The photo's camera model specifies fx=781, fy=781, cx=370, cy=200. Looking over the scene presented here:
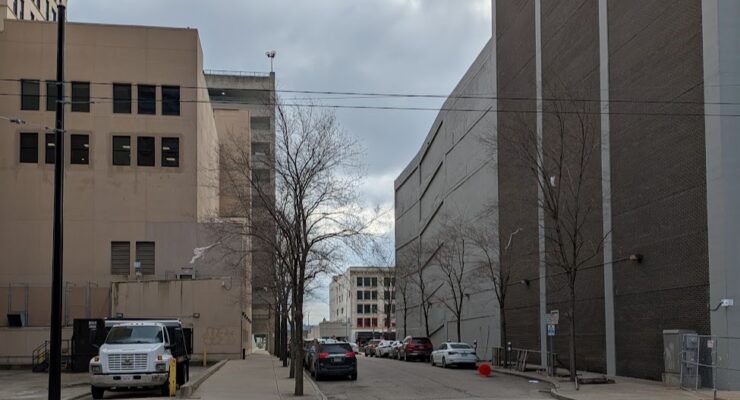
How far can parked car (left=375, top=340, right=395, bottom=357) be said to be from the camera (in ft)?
200

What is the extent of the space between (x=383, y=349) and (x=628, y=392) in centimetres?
4013

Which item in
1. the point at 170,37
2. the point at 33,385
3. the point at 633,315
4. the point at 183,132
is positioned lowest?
the point at 33,385

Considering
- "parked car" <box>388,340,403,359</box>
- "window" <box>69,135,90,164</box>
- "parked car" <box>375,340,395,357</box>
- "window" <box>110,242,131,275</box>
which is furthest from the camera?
"parked car" <box>375,340,395,357</box>

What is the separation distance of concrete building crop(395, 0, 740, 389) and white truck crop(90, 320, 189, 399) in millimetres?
15541

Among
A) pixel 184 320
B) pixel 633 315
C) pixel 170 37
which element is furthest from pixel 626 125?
pixel 170 37

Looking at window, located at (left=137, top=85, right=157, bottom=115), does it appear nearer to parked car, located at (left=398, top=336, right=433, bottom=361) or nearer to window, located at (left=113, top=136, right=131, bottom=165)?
window, located at (left=113, top=136, right=131, bottom=165)

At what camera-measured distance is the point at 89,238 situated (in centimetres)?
4900

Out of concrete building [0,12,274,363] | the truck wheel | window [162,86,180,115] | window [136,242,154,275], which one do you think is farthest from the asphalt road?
window [162,86,180,115]

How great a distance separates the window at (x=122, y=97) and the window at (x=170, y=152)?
3.11 metres

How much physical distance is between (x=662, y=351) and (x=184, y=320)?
29562mm

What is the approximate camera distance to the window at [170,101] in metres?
50.8

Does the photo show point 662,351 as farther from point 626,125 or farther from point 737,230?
point 626,125

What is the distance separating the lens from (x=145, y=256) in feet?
164

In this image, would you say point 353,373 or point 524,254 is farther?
point 524,254
